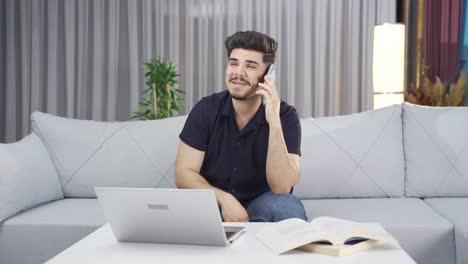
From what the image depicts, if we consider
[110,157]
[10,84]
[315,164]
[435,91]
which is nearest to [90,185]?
[110,157]

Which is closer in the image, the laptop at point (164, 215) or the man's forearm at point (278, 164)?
the laptop at point (164, 215)

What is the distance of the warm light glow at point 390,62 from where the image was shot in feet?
12.1

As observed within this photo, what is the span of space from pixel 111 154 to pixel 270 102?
834mm

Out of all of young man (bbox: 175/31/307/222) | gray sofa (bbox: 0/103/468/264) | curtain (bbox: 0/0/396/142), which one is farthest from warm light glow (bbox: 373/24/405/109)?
young man (bbox: 175/31/307/222)

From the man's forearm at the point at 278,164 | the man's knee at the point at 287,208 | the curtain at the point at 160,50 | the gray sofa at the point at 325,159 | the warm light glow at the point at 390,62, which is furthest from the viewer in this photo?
the curtain at the point at 160,50

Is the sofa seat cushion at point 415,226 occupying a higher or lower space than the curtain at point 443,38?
lower

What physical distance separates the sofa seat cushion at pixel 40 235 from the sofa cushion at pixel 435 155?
4.23 ft

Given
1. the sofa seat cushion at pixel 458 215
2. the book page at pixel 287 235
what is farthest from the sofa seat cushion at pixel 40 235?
the sofa seat cushion at pixel 458 215

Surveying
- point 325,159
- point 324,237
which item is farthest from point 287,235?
point 325,159

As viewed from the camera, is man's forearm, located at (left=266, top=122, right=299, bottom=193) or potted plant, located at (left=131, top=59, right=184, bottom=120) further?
potted plant, located at (left=131, top=59, right=184, bottom=120)

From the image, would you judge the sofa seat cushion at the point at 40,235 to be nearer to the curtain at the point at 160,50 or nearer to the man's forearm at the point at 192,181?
the man's forearm at the point at 192,181

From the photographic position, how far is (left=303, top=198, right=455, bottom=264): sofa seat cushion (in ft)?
6.34

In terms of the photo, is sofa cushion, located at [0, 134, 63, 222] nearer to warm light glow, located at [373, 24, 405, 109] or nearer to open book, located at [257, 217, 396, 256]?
open book, located at [257, 217, 396, 256]

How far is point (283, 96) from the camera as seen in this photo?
479 centimetres
